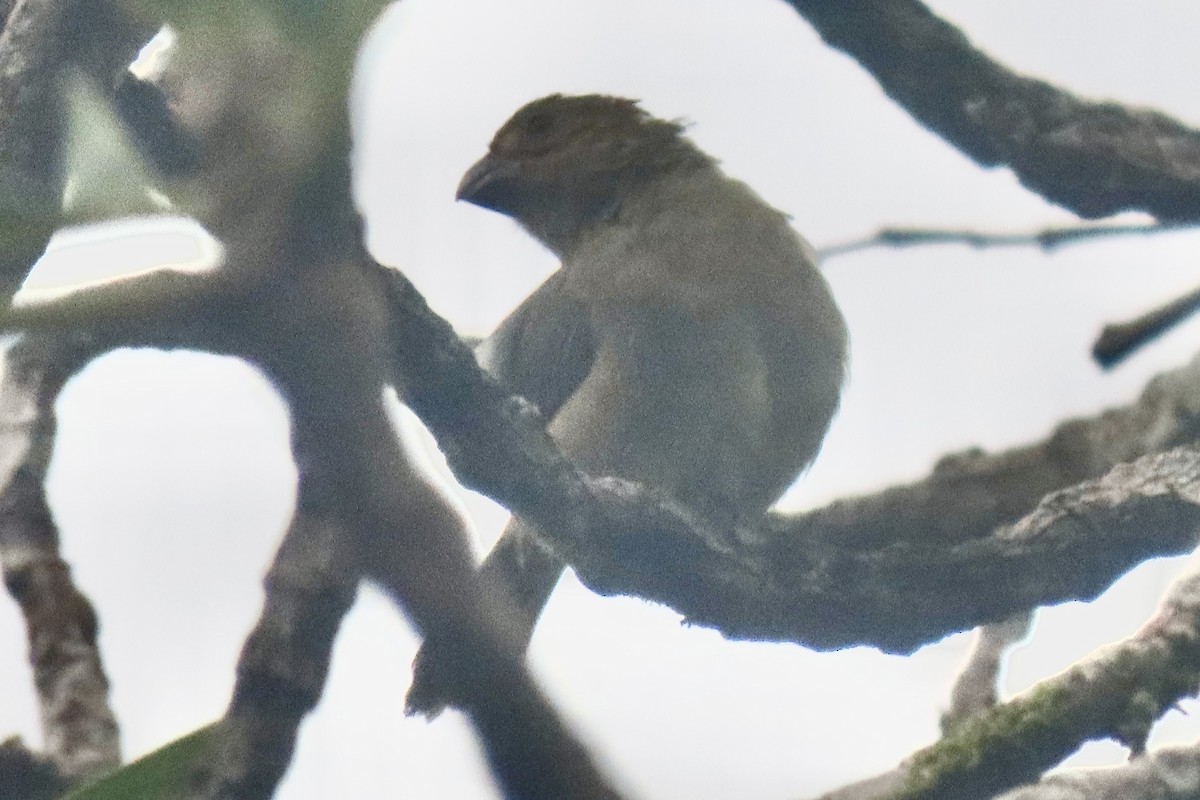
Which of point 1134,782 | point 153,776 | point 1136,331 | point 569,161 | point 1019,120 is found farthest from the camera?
point 569,161

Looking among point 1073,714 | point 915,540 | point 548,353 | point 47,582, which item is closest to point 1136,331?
point 1073,714

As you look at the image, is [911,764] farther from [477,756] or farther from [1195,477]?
[477,756]

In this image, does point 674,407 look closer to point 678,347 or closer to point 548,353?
point 678,347

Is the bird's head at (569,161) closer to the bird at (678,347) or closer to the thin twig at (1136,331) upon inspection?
the bird at (678,347)

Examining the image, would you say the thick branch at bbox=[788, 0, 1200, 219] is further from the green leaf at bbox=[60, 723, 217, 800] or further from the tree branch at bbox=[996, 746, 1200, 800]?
the green leaf at bbox=[60, 723, 217, 800]

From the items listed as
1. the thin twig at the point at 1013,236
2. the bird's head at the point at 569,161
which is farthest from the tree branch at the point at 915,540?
the bird's head at the point at 569,161

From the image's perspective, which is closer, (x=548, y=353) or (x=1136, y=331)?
(x=1136, y=331)
